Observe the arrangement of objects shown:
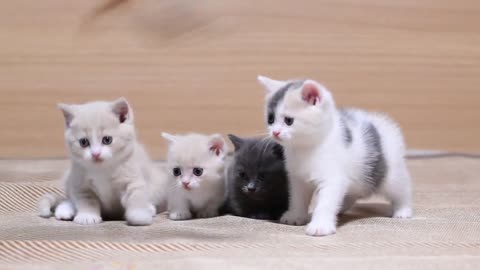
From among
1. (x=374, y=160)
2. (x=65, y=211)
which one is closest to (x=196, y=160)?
(x=65, y=211)

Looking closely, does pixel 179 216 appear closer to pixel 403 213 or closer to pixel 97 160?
pixel 97 160

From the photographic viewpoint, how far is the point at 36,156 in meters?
2.30

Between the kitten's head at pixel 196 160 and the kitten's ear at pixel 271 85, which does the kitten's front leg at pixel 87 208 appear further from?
the kitten's ear at pixel 271 85

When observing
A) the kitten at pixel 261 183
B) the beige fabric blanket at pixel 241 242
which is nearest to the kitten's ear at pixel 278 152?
the kitten at pixel 261 183

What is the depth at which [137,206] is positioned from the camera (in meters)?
1.45

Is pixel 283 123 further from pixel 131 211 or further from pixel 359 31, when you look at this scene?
pixel 359 31

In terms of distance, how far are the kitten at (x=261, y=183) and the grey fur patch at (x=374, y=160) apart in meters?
0.21

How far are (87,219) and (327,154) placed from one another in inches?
22.2

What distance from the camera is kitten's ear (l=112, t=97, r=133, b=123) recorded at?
4.89 feet

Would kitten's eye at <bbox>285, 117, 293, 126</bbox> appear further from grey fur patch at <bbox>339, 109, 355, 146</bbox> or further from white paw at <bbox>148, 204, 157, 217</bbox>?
white paw at <bbox>148, 204, 157, 217</bbox>

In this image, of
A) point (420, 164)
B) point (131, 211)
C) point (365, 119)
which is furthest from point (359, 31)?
point (131, 211)

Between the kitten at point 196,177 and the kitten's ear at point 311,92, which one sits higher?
the kitten's ear at point 311,92

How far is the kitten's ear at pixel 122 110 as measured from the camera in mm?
1490

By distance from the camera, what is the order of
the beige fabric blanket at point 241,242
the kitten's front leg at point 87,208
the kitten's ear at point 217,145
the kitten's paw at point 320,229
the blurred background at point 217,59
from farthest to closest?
the blurred background at point 217,59 → the kitten's ear at point 217,145 → the kitten's front leg at point 87,208 → the kitten's paw at point 320,229 → the beige fabric blanket at point 241,242
